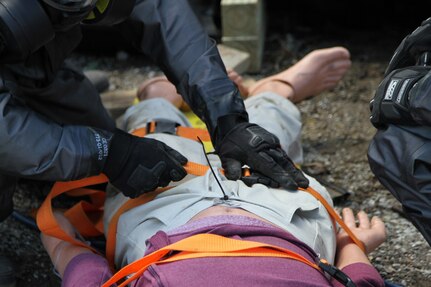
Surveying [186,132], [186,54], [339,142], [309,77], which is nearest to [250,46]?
[309,77]

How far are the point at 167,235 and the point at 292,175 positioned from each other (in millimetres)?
426

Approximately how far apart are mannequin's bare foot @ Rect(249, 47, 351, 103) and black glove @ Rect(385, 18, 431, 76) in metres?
1.06

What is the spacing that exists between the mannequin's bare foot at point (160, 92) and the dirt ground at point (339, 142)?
1.67ft

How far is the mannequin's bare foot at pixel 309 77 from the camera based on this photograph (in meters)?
2.60

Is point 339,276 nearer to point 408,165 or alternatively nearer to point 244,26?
point 408,165

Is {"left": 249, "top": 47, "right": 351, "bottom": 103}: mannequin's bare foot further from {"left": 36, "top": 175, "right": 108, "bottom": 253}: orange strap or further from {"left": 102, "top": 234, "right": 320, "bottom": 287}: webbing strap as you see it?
{"left": 102, "top": 234, "right": 320, "bottom": 287}: webbing strap

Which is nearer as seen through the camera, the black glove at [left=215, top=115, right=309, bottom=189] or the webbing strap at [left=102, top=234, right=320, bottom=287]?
the webbing strap at [left=102, top=234, right=320, bottom=287]

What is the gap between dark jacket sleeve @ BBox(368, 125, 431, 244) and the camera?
1.37m

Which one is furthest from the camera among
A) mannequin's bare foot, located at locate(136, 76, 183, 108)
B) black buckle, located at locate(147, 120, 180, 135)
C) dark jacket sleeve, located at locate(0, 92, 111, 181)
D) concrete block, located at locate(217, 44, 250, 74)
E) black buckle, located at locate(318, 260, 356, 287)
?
concrete block, located at locate(217, 44, 250, 74)

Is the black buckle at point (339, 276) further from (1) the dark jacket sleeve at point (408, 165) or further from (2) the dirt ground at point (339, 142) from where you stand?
(2) the dirt ground at point (339, 142)

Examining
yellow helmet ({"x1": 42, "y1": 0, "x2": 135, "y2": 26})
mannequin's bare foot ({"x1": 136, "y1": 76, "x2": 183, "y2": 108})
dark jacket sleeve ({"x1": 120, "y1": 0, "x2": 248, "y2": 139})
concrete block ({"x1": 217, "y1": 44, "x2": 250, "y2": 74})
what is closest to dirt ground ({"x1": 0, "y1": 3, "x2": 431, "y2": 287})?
concrete block ({"x1": 217, "y1": 44, "x2": 250, "y2": 74})

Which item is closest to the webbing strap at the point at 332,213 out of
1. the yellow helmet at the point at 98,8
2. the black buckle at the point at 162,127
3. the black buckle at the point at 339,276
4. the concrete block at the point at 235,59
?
the black buckle at the point at 339,276

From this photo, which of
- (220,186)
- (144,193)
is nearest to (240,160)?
(220,186)

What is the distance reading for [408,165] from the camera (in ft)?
4.53
